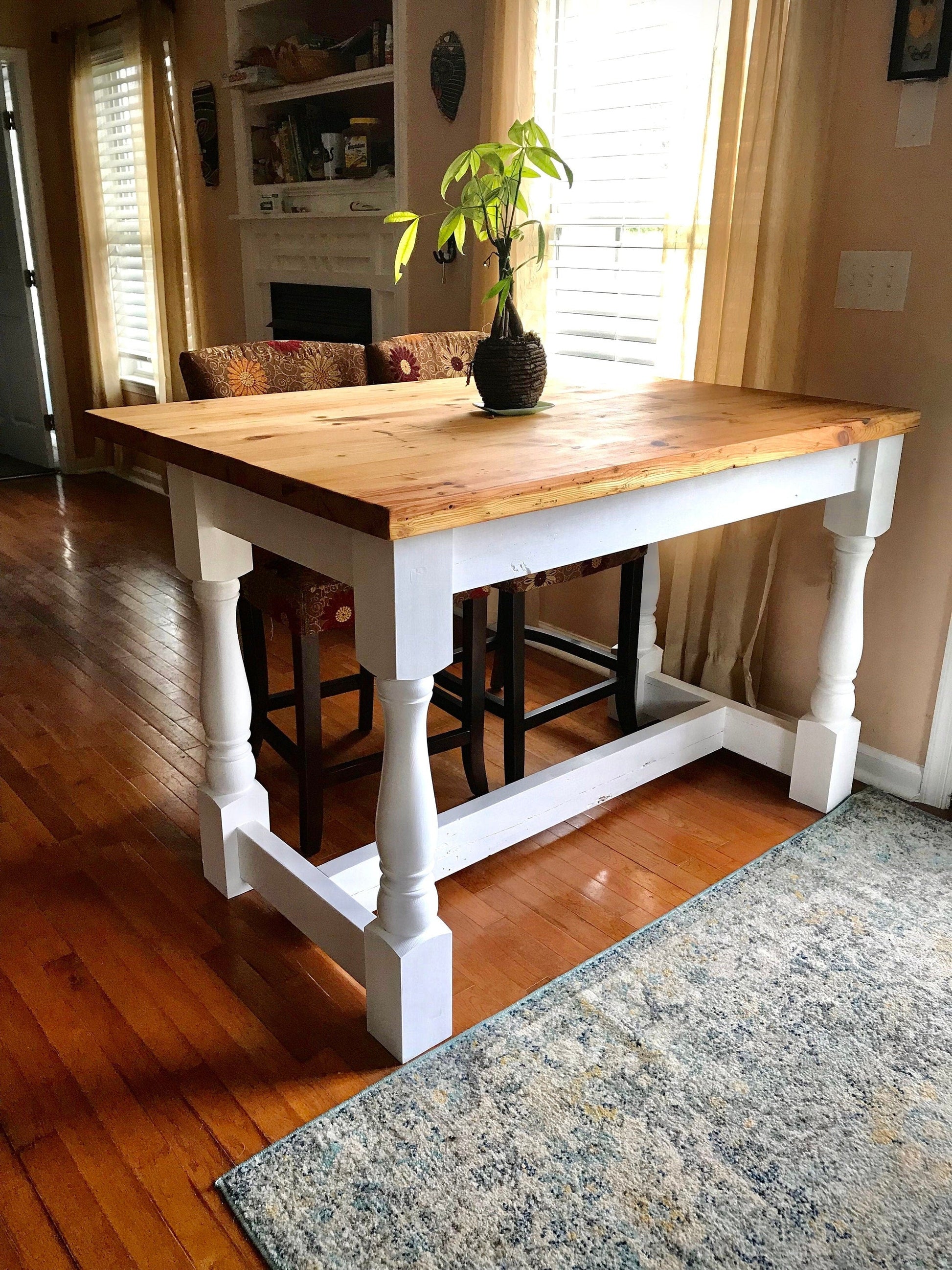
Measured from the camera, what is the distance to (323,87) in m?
3.67

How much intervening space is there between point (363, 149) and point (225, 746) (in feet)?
8.47

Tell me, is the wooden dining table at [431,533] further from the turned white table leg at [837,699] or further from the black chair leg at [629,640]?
the black chair leg at [629,640]

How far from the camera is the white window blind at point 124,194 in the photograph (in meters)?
4.93

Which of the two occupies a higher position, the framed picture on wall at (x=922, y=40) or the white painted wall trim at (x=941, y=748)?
the framed picture on wall at (x=922, y=40)

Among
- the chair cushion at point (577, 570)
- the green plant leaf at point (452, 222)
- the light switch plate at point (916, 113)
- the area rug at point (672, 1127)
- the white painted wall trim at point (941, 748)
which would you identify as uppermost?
the light switch plate at point (916, 113)

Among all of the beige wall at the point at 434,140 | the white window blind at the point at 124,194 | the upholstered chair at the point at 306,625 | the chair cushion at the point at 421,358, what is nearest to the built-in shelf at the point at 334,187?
the beige wall at the point at 434,140

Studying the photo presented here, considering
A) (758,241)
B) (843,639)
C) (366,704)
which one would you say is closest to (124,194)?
(366,704)

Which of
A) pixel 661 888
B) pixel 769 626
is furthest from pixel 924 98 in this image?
pixel 661 888

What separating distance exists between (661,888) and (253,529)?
1.12m

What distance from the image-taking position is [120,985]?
5.93 ft

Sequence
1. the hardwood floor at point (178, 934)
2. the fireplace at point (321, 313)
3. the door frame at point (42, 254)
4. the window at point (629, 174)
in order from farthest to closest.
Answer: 1. the door frame at point (42, 254)
2. the fireplace at point (321, 313)
3. the window at point (629, 174)
4. the hardwood floor at point (178, 934)

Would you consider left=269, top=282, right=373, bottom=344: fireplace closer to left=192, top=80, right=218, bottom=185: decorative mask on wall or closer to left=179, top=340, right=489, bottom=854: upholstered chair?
left=192, top=80, right=218, bottom=185: decorative mask on wall

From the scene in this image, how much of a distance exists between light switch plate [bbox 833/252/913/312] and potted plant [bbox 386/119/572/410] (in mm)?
867

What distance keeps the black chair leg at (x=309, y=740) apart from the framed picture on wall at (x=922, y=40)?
5.64 ft
